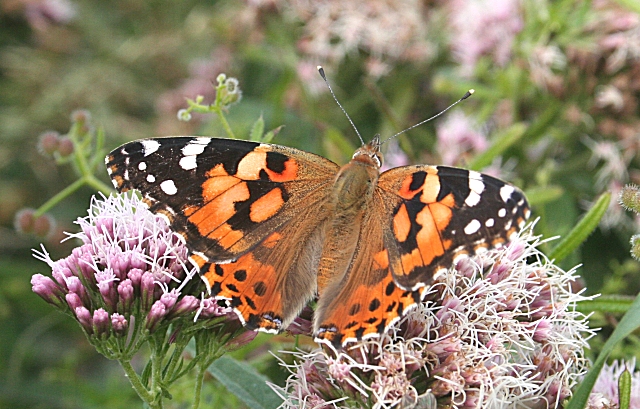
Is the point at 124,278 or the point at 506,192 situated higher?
the point at 124,278

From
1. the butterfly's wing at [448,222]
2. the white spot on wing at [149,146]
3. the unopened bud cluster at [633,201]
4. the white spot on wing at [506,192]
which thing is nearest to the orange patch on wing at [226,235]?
the white spot on wing at [149,146]

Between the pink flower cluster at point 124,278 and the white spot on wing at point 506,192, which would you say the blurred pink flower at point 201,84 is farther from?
the white spot on wing at point 506,192

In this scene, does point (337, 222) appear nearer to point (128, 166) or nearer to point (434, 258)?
point (434, 258)

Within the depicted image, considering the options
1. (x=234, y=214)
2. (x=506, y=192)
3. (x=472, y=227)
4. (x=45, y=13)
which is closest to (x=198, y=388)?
(x=234, y=214)

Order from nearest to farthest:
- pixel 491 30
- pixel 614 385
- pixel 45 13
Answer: pixel 614 385 → pixel 491 30 → pixel 45 13

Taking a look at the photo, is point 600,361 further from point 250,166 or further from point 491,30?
point 491,30

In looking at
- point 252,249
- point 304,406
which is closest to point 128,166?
point 252,249
